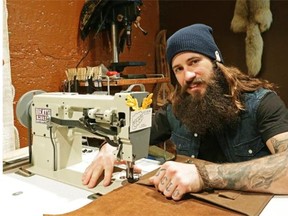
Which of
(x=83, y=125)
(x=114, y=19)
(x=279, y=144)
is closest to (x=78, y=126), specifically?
(x=83, y=125)

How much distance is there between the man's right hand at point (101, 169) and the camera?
105 cm

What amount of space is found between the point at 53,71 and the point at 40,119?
1016 millimetres

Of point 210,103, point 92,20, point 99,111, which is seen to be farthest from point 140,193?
point 92,20

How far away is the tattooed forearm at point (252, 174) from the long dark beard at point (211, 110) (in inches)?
18.2

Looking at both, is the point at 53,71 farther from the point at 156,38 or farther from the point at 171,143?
the point at 156,38

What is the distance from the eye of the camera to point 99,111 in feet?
3.31

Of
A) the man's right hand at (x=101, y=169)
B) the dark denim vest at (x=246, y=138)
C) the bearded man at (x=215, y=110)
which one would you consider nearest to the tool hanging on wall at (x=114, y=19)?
the bearded man at (x=215, y=110)

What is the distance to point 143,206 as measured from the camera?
814mm

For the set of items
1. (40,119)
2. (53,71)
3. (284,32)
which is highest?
(284,32)

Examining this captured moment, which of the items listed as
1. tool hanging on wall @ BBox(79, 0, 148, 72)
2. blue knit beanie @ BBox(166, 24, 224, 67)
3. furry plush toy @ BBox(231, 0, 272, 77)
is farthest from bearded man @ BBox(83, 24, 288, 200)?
furry plush toy @ BBox(231, 0, 272, 77)

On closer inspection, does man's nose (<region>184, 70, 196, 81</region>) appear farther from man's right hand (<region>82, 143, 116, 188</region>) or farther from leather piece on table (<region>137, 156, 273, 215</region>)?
leather piece on table (<region>137, 156, 273, 215</region>)

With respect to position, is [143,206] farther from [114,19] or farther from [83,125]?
[114,19]

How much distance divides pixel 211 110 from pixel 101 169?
1.95 ft

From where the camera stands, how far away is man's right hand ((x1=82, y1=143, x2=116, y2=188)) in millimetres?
1054
